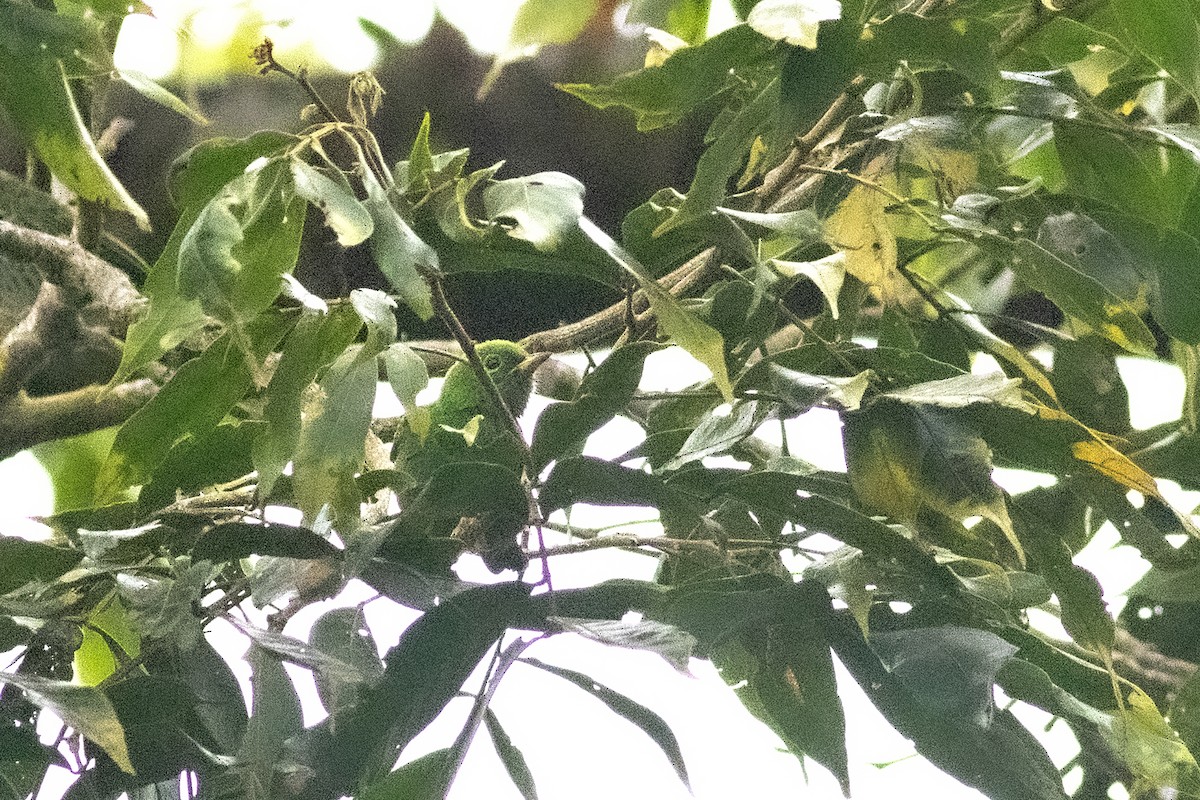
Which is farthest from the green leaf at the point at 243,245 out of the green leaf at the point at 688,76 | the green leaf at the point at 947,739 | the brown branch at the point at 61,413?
the brown branch at the point at 61,413

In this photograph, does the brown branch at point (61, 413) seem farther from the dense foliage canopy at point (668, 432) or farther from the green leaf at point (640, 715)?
the green leaf at point (640, 715)

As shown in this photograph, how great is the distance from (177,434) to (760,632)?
222 millimetres

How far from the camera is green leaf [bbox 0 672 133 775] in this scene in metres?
0.32

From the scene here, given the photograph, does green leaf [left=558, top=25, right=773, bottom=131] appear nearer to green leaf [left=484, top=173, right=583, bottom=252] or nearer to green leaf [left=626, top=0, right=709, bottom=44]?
green leaf [left=484, top=173, right=583, bottom=252]

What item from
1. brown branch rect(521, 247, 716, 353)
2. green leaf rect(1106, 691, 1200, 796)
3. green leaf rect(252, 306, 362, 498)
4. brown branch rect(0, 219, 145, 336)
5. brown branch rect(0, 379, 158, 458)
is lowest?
green leaf rect(1106, 691, 1200, 796)

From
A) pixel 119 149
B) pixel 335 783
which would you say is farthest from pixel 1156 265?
pixel 119 149

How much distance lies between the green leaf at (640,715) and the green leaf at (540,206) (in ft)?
0.45

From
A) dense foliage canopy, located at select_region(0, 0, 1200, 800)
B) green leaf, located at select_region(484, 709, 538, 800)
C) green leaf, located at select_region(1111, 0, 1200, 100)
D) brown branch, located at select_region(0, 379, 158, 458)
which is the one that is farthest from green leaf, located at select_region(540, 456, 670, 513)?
brown branch, located at select_region(0, 379, 158, 458)

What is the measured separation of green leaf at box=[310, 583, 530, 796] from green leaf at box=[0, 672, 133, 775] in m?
0.06

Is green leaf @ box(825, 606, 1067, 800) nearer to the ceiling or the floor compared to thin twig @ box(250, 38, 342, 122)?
nearer to the floor

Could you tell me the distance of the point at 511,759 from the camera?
41 cm

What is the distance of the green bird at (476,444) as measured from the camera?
14.4 inches

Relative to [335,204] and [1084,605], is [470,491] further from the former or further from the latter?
[1084,605]

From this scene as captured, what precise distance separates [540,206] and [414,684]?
15 cm
